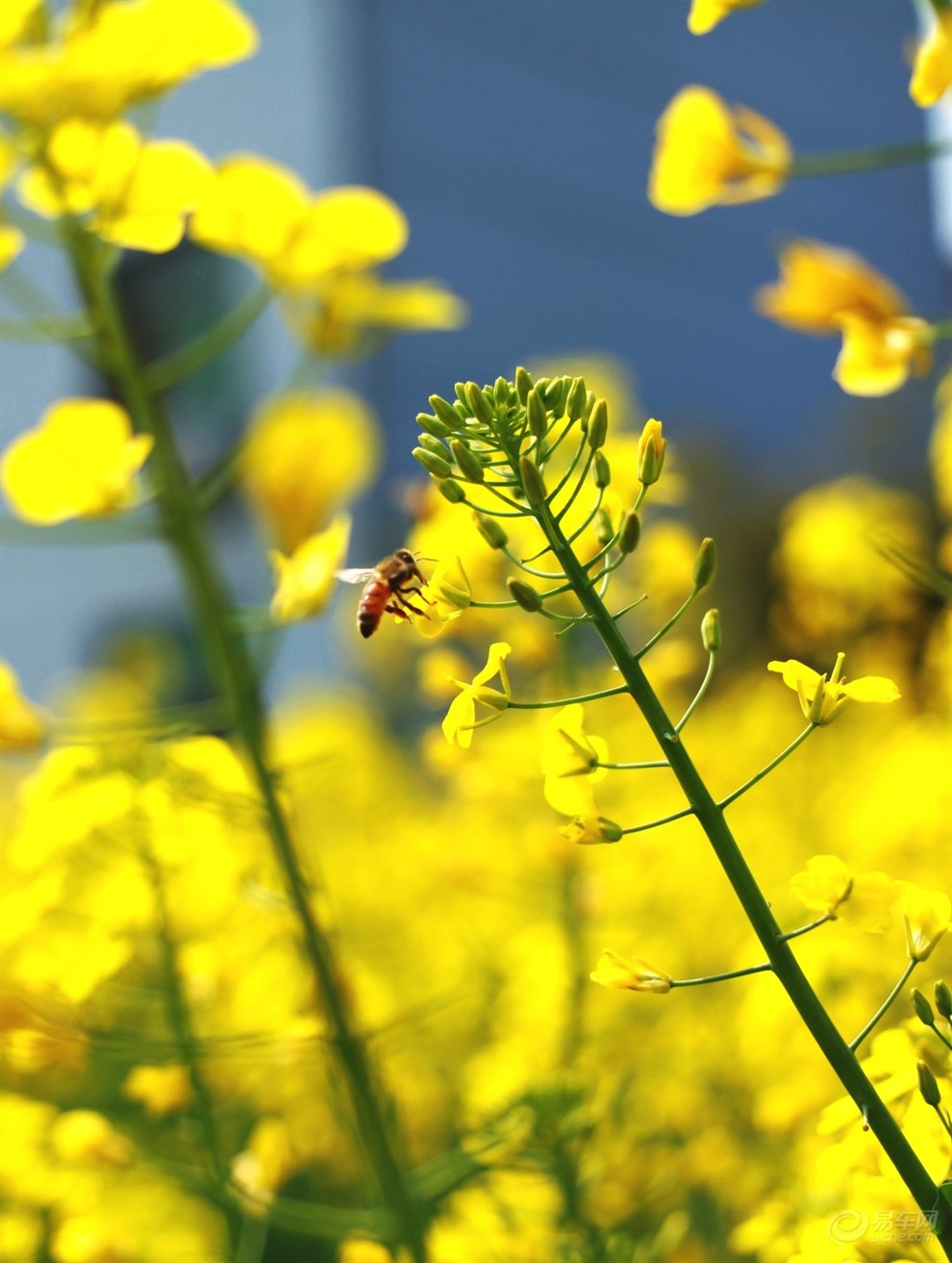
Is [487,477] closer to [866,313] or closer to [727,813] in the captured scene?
[866,313]

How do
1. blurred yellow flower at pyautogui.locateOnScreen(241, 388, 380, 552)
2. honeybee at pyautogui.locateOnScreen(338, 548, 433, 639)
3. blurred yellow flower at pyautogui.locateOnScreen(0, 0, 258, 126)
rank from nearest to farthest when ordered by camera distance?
blurred yellow flower at pyautogui.locateOnScreen(0, 0, 258, 126)
honeybee at pyautogui.locateOnScreen(338, 548, 433, 639)
blurred yellow flower at pyautogui.locateOnScreen(241, 388, 380, 552)

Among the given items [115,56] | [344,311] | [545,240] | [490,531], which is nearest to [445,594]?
[490,531]

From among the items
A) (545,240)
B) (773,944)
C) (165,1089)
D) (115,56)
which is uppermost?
(115,56)

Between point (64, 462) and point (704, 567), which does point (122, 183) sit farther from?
point (704, 567)

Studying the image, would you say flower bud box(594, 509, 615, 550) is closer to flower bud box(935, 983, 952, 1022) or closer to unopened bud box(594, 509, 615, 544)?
unopened bud box(594, 509, 615, 544)

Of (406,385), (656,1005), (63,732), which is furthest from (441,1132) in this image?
(406,385)

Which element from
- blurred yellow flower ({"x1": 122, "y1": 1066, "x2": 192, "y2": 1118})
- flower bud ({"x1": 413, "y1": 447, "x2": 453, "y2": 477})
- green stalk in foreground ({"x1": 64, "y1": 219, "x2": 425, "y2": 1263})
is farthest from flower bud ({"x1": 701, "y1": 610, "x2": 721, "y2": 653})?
blurred yellow flower ({"x1": 122, "y1": 1066, "x2": 192, "y2": 1118})

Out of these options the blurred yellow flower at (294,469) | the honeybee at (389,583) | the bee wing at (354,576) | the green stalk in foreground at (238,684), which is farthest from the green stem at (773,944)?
the blurred yellow flower at (294,469)
